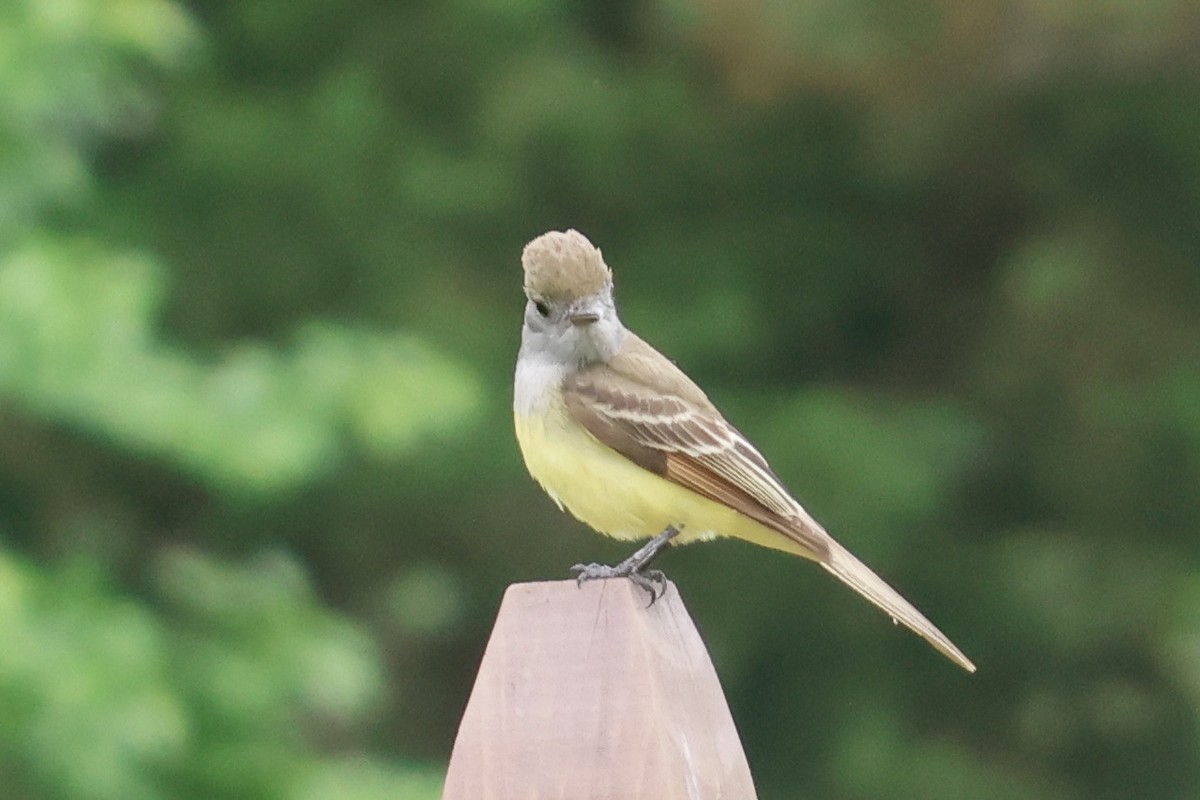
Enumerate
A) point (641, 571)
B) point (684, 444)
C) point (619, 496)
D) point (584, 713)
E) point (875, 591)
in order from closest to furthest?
1. point (584, 713)
2. point (641, 571)
3. point (875, 591)
4. point (619, 496)
5. point (684, 444)

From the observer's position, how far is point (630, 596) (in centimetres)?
289

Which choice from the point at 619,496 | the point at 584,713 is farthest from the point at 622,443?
the point at 584,713

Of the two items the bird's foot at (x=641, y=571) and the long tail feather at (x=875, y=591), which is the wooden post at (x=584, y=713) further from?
the long tail feather at (x=875, y=591)

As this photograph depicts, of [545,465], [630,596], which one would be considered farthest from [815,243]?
[630,596]

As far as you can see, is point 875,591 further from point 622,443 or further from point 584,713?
point 584,713

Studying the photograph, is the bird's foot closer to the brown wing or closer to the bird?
the bird

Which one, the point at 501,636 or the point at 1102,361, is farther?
the point at 1102,361

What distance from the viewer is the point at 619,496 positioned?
4375 millimetres

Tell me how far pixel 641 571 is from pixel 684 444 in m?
0.75

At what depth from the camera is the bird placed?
433 cm

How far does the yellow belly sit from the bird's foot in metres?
0.06

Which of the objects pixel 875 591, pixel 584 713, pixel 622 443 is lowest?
pixel 584 713

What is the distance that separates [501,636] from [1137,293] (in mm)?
8126

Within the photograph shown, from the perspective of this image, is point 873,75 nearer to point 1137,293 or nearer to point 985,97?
point 985,97
